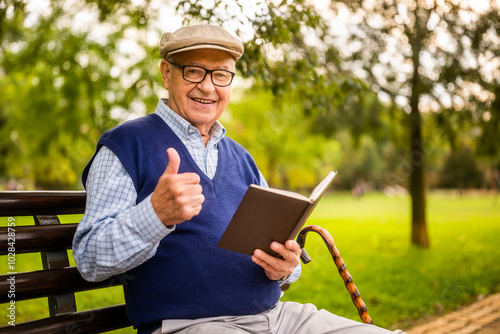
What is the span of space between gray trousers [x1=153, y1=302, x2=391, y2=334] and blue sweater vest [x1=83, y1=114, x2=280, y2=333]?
0.03 m

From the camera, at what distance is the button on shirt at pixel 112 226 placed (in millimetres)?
1538

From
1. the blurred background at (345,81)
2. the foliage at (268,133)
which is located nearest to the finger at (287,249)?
the blurred background at (345,81)

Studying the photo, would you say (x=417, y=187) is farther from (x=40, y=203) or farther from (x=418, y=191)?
(x=40, y=203)

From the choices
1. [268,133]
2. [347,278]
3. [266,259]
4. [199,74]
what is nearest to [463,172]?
[268,133]

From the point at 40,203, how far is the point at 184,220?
77 centimetres

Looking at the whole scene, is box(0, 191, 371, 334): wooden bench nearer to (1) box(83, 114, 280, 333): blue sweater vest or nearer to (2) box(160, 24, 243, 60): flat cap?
(1) box(83, 114, 280, 333): blue sweater vest

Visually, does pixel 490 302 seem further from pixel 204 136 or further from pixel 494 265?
pixel 204 136

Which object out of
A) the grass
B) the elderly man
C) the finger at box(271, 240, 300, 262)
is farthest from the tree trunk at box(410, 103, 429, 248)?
the finger at box(271, 240, 300, 262)

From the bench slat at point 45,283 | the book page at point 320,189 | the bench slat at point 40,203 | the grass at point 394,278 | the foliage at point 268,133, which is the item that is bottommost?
the foliage at point 268,133

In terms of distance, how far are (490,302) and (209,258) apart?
189 inches

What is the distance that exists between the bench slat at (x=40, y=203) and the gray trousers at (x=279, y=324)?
2.28 feet

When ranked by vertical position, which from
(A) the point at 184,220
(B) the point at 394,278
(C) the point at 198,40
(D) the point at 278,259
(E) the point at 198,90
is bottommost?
(B) the point at 394,278

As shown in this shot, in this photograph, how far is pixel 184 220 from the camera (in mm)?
1518

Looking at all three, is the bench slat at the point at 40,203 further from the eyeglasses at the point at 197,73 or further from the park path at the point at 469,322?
the park path at the point at 469,322
